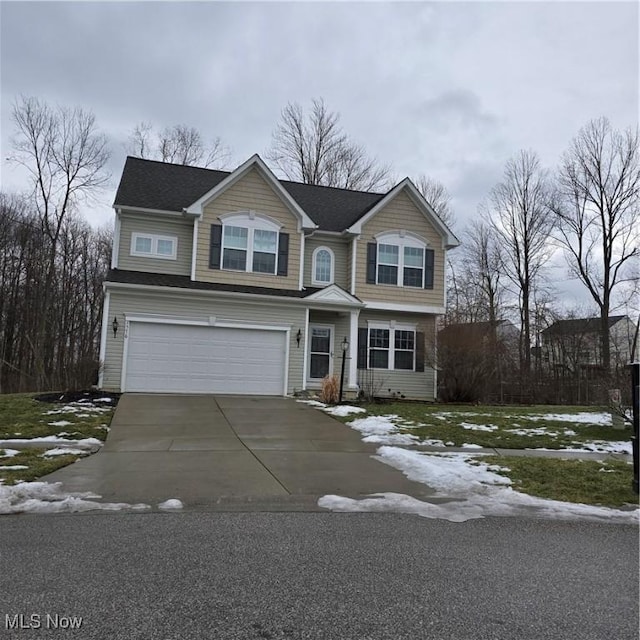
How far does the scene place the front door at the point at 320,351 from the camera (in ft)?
58.5

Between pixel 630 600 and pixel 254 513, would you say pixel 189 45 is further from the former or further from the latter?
pixel 630 600

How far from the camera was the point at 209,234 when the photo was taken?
1684 cm

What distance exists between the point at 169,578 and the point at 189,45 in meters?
11.3

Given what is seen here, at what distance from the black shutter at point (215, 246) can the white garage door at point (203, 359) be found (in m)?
2.23

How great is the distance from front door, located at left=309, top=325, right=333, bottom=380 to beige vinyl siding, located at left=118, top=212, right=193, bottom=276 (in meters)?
4.68

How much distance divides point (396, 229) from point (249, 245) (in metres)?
5.40

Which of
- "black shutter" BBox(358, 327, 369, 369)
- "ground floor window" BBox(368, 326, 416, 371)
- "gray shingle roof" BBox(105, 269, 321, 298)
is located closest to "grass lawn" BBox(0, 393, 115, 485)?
"gray shingle roof" BBox(105, 269, 321, 298)

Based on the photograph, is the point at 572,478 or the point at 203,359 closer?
the point at 572,478

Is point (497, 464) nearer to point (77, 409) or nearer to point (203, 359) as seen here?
point (77, 409)

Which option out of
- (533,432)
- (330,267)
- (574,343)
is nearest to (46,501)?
(533,432)

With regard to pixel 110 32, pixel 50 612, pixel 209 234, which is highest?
pixel 110 32

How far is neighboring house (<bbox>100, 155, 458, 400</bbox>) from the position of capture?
15.5 meters

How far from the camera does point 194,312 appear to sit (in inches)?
620

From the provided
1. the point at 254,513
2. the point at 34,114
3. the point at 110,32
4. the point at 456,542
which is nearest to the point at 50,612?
the point at 254,513
